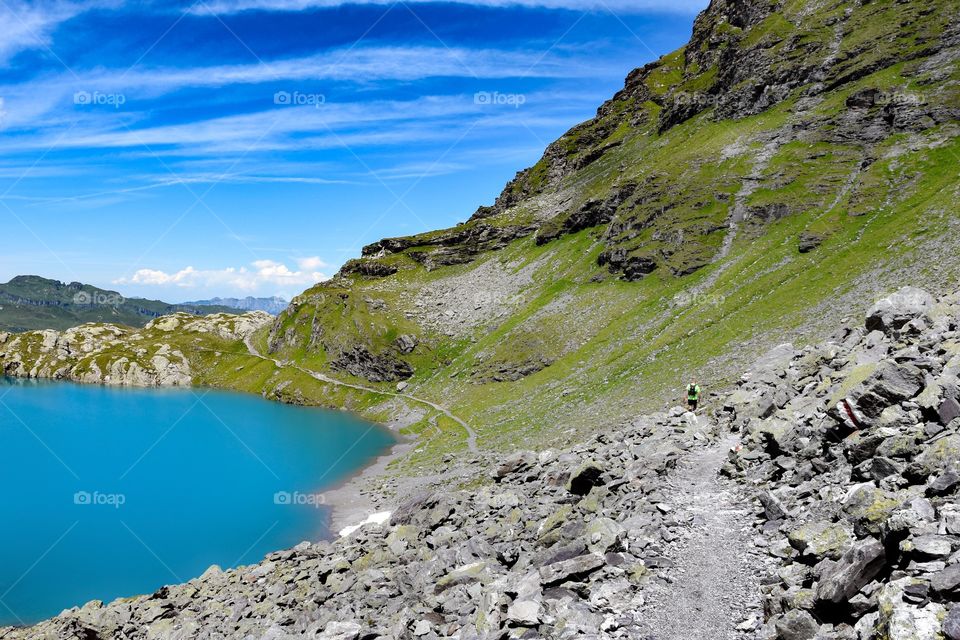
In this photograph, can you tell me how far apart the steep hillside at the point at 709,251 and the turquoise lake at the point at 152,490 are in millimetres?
26458

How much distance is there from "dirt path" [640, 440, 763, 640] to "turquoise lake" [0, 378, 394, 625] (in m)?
50.6

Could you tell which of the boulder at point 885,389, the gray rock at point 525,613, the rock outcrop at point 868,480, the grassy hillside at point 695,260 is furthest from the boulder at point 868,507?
the grassy hillside at point 695,260

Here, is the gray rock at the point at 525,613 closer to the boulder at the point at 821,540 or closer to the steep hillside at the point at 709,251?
the boulder at the point at 821,540

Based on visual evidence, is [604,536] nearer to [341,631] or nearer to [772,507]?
[772,507]

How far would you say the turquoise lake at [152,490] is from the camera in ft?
181

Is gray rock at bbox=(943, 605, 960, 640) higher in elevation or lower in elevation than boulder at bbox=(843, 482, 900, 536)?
higher

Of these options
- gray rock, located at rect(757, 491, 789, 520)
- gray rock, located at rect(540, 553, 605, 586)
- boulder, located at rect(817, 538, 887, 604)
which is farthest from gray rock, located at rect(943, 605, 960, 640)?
gray rock, located at rect(540, 553, 605, 586)

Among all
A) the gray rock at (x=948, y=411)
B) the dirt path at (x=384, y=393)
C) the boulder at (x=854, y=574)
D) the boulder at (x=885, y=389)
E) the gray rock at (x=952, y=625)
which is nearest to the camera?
the gray rock at (x=952, y=625)

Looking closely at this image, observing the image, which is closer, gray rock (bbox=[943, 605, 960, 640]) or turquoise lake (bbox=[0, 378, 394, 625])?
gray rock (bbox=[943, 605, 960, 640])

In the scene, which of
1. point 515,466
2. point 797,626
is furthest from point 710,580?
point 515,466

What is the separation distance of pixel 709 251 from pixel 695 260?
131 inches

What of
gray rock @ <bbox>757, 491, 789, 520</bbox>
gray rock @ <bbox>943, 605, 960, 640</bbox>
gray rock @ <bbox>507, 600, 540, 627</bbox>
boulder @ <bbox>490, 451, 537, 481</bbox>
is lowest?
boulder @ <bbox>490, 451, 537, 481</bbox>

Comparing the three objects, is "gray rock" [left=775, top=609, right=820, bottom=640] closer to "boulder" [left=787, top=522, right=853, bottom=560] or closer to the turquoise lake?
"boulder" [left=787, top=522, right=853, bottom=560]

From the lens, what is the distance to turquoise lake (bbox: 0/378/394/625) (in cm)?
5509
